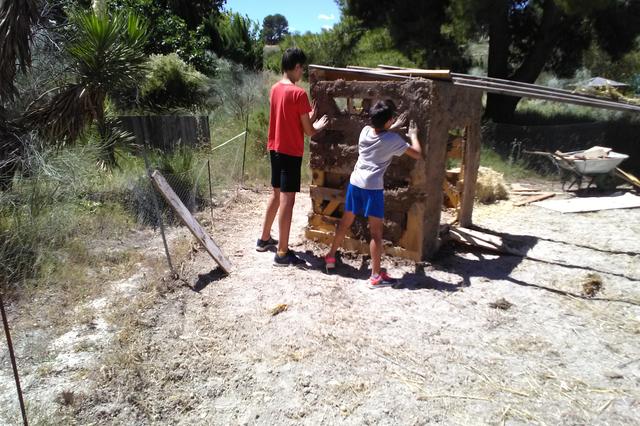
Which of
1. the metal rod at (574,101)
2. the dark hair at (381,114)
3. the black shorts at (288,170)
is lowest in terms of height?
the black shorts at (288,170)

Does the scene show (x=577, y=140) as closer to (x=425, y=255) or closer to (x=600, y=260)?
(x=600, y=260)

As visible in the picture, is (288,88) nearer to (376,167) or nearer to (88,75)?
(376,167)

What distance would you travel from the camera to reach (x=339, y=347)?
346 cm

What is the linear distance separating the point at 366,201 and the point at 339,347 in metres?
1.48

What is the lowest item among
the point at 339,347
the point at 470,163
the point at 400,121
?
the point at 339,347

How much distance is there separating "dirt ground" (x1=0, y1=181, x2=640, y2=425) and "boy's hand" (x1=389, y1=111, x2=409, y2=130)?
1461 mm

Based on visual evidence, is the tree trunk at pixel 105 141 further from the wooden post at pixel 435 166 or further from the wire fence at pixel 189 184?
the wooden post at pixel 435 166

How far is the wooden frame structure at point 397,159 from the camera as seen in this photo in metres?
4.60

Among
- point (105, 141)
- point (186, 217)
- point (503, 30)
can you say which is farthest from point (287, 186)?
point (503, 30)

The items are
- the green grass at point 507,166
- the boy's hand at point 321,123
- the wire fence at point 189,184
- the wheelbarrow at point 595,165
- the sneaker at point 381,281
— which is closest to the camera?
the sneaker at point 381,281

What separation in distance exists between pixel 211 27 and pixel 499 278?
53.9 ft

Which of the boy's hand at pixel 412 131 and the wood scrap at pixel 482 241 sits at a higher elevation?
the boy's hand at pixel 412 131

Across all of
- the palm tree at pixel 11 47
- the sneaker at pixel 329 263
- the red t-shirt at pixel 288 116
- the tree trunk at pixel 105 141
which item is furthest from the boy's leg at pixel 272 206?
the tree trunk at pixel 105 141

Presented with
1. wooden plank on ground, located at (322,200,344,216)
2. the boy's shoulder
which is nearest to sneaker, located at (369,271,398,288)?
wooden plank on ground, located at (322,200,344,216)
